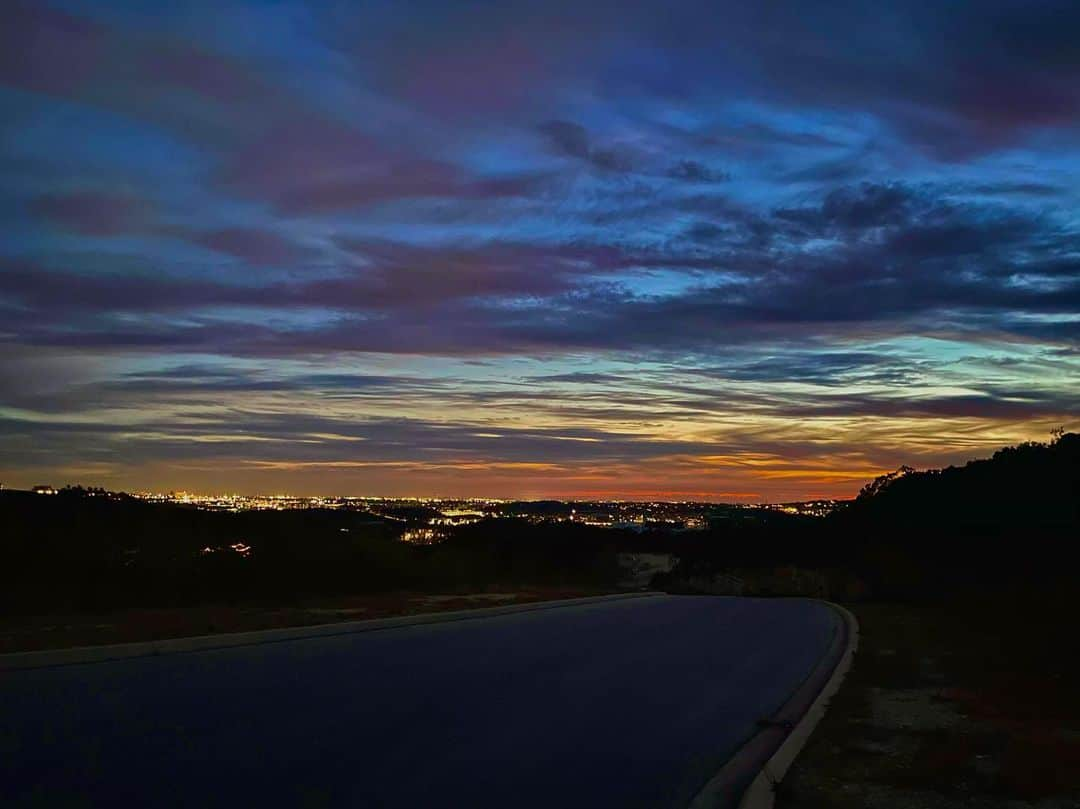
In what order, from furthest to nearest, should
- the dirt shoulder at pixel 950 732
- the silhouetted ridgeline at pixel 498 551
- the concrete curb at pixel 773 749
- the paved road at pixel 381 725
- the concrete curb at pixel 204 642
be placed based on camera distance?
the silhouetted ridgeline at pixel 498 551 → the concrete curb at pixel 204 642 → the dirt shoulder at pixel 950 732 → the concrete curb at pixel 773 749 → the paved road at pixel 381 725

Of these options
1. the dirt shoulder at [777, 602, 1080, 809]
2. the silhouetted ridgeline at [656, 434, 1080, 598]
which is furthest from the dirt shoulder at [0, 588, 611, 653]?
the silhouetted ridgeline at [656, 434, 1080, 598]

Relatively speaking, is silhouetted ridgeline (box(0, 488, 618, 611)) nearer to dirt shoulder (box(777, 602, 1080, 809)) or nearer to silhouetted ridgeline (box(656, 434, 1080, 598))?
silhouetted ridgeline (box(656, 434, 1080, 598))

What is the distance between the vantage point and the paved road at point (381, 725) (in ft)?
26.2

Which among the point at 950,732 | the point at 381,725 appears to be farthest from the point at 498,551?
the point at 381,725

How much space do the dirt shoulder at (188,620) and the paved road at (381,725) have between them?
1860mm

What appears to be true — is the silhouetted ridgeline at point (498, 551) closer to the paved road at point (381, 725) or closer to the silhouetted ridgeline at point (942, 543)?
the silhouetted ridgeline at point (942, 543)

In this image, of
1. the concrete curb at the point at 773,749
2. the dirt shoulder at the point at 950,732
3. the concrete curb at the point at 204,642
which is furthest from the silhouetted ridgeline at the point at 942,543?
the concrete curb at the point at 204,642

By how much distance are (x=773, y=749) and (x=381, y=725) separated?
12.4 ft

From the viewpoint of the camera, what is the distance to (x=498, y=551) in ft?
200

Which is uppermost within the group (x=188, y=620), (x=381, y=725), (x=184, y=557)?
(x=184, y=557)

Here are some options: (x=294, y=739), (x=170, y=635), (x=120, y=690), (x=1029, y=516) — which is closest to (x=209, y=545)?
(x=170, y=635)

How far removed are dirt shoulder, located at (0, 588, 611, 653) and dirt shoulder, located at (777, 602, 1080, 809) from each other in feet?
32.4

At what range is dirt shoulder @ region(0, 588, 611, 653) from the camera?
1606cm

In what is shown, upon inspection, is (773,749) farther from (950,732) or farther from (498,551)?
(498,551)
